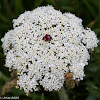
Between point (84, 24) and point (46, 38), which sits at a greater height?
point (84, 24)

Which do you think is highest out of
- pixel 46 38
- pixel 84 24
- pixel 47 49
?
pixel 84 24

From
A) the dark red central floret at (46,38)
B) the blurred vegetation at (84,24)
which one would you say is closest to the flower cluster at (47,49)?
the dark red central floret at (46,38)

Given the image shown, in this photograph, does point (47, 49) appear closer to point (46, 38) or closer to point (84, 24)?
point (46, 38)

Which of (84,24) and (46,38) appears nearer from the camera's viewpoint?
(46,38)

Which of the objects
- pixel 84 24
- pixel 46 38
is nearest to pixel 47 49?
pixel 46 38

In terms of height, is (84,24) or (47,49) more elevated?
(84,24)

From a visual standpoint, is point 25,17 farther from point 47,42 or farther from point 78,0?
point 78,0
